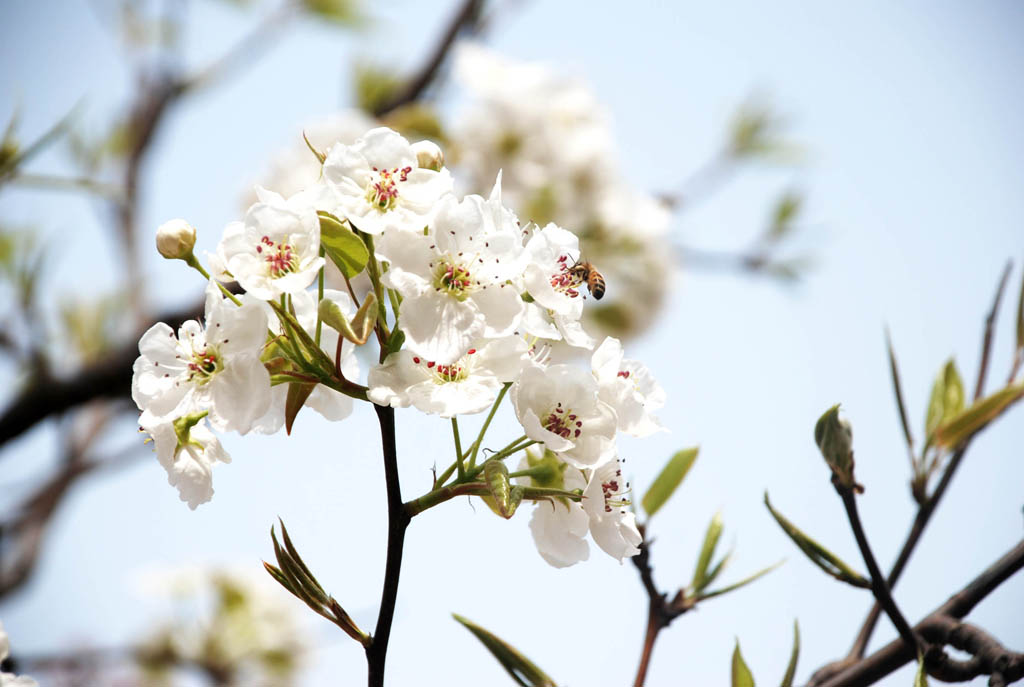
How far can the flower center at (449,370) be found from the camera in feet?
1.62

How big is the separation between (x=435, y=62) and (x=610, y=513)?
5.46ft

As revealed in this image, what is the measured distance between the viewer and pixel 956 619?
22.5 inches

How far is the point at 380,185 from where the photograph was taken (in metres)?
0.51

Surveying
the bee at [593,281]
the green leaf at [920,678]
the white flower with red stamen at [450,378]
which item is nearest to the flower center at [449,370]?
the white flower with red stamen at [450,378]

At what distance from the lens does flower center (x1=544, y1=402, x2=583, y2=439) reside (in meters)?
0.49

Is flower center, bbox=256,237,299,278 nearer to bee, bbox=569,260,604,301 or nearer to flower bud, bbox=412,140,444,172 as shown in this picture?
flower bud, bbox=412,140,444,172

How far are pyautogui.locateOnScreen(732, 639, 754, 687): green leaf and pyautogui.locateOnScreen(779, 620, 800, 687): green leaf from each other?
0.09 feet

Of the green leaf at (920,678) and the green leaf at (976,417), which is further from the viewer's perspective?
the green leaf at (976,417)

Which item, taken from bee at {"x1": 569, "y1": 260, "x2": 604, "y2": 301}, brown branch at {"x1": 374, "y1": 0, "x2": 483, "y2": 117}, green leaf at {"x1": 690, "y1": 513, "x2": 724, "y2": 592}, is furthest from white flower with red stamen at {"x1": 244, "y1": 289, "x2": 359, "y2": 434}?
brown branch at {"x1": 374, "y1": 0, "x2": 483, "y2": 117}

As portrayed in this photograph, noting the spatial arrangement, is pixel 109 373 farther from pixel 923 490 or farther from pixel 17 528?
pixel 923 490

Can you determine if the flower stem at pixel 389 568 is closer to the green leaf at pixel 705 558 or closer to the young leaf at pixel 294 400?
the young leaf at pixel 294 400

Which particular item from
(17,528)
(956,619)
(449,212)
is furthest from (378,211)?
(17,528)

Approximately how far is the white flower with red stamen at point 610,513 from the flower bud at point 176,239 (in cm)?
32

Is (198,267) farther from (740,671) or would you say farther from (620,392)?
(740,671)
